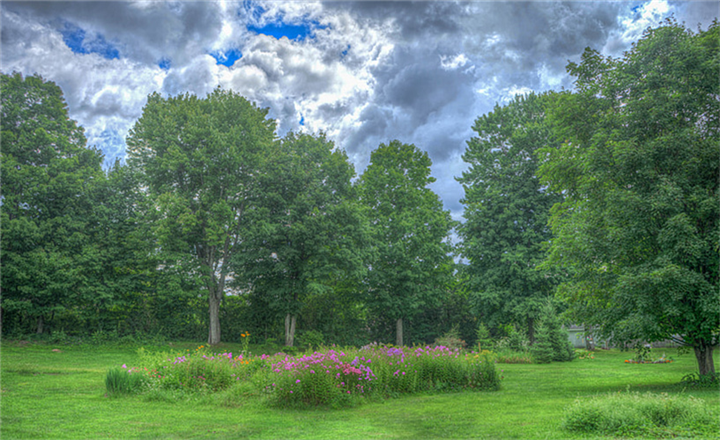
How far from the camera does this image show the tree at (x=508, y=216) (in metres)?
22.5

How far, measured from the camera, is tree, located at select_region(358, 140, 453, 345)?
81.5 feet

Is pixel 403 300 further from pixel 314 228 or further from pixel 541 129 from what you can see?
pixel 541 129

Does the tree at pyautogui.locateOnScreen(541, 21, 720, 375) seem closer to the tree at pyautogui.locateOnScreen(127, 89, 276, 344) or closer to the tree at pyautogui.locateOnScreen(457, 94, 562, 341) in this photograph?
the tree at pyautogui.locateOnScreen(457, 94, 562, 341)

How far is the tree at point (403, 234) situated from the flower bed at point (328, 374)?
13.4m

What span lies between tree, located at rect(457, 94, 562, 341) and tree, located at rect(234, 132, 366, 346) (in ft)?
23.5

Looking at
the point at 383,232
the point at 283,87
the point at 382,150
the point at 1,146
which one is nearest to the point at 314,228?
the point at 383,232

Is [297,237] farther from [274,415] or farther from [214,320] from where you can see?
[274,415]

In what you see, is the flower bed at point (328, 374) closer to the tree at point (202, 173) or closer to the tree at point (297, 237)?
the tree at point (297, 237)

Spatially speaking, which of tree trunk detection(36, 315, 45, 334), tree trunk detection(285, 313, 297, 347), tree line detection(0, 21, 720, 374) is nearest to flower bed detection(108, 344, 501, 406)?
tree line detection(0, 21, 720, 374)

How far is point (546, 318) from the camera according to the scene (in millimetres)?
19875

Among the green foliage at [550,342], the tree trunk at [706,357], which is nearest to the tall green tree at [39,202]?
the green foliage at [550,342]

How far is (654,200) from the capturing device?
893cm

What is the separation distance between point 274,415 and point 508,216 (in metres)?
19.4

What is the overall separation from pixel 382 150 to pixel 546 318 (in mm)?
14077
